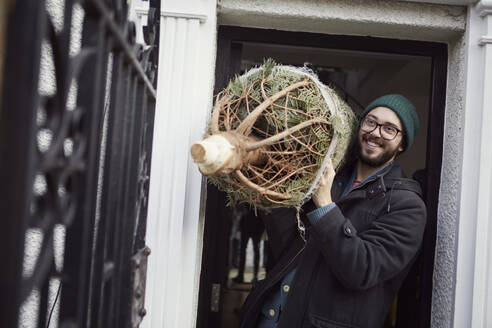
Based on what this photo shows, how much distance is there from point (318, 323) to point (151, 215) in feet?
2.21

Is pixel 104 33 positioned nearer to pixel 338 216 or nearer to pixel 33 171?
pixel 33 171

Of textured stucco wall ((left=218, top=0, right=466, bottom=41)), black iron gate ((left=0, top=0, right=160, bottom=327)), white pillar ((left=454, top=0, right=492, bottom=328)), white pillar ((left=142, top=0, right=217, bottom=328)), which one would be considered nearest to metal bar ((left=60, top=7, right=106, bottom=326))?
black iron gate ((left=0, top=0, right=160, bottom=327))

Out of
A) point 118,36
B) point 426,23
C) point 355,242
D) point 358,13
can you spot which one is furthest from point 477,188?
point 118,36

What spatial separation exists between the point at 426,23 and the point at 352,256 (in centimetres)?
93

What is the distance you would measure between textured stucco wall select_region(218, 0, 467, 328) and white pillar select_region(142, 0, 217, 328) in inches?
7.0

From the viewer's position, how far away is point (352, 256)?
1.24 m

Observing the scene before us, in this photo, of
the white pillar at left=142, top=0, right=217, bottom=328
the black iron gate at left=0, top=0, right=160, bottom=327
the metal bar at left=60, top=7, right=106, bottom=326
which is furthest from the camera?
the white pillar at left=142, top=0, right=217, bottom=328

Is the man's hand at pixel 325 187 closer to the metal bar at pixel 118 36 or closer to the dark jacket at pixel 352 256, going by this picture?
the dark jacket at pixel 352 256

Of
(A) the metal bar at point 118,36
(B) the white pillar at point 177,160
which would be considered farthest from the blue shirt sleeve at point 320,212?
(A) the metal bar at point 118,36

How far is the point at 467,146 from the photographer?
1.44 m

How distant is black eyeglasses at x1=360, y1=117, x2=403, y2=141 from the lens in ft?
4.74

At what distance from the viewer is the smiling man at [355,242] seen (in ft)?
4.14

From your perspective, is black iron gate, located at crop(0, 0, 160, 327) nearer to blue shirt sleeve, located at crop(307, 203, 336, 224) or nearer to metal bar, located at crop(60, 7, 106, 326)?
metal bar, located at crop(60, 7, 106, 326)

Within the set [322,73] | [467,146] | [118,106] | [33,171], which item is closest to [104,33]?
[118,106]
